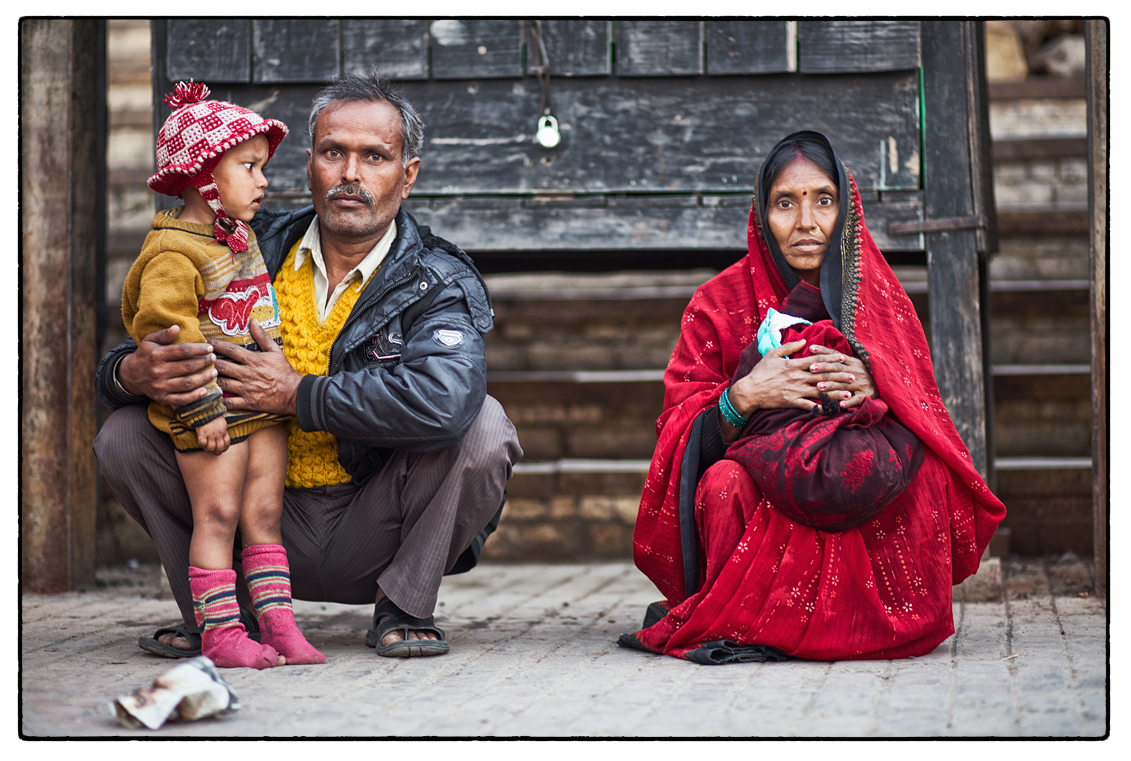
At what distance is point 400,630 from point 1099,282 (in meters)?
2.88

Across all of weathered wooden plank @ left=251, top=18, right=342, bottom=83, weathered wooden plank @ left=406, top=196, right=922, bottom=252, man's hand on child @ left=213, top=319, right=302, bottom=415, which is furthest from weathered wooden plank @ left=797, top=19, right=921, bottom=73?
man's hand on child @ left=213, top=319, right=302, bottom=415

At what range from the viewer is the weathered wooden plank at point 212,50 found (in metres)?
4.44

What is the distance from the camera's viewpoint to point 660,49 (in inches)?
173

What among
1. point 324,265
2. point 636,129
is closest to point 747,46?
point 636,129

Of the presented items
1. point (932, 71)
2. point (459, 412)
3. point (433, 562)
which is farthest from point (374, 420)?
point (932, 71)

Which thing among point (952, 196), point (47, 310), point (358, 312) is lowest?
point (358, 312)

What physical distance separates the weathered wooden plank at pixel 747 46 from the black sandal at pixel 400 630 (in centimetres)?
249

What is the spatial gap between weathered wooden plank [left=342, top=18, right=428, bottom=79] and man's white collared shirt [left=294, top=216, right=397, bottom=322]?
1.24 m

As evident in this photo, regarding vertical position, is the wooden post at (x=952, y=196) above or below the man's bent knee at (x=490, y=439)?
above

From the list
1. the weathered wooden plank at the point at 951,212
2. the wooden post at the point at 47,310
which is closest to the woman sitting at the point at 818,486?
the weathered wooden plank at the point at 951,212

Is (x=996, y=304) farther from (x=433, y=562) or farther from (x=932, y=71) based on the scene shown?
(x=433, y=562)

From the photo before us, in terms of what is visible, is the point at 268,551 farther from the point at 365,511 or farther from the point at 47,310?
the point at 47,310

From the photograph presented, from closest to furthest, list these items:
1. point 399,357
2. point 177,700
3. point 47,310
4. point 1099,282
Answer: point 177,700 → point 399,357 → point 1099,282 → point 47,310

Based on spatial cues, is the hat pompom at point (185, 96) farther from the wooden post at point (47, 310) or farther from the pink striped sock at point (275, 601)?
the wooden post at point (47, 310)
